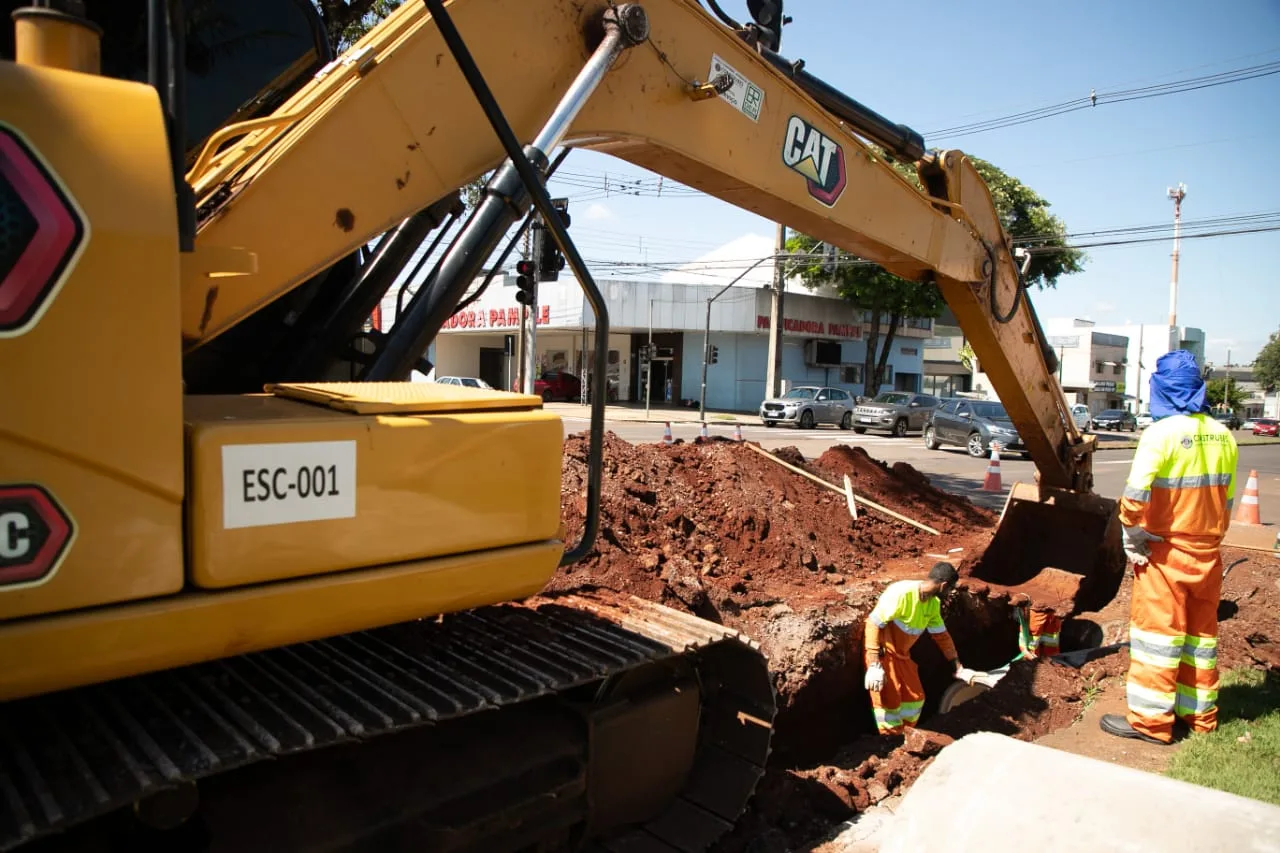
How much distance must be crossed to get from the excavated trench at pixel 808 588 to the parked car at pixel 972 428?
12.7 m

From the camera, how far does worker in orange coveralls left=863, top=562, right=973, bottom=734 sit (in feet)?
18.4

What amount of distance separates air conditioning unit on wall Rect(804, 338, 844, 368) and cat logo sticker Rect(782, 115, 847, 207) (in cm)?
3555

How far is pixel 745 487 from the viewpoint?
8.24 metres

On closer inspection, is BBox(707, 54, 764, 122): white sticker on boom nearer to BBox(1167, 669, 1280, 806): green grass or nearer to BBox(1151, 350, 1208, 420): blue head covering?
BBox(1151, 350, 1208, 420): blue head covering

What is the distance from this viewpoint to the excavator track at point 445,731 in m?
1.95

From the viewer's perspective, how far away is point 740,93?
14.1 feet

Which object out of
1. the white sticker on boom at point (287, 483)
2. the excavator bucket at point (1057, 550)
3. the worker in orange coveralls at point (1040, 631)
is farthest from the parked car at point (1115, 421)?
the white sticker on boom at point (287, 483)

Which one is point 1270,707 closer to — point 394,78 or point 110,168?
point 394,78

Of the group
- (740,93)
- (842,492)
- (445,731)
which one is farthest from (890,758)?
(842,492)

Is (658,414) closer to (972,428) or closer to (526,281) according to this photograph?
(972,428)

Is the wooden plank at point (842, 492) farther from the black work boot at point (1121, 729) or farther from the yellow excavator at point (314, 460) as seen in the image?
the yellow excavator at point (314, 460)

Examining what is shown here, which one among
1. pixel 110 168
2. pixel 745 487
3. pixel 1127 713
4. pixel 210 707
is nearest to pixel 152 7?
pixel 110 168

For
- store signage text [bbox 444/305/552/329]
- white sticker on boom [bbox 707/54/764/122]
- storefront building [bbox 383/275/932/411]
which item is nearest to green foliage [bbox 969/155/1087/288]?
storefront building [bbox 383/275/932/411]

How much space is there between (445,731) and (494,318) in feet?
125
